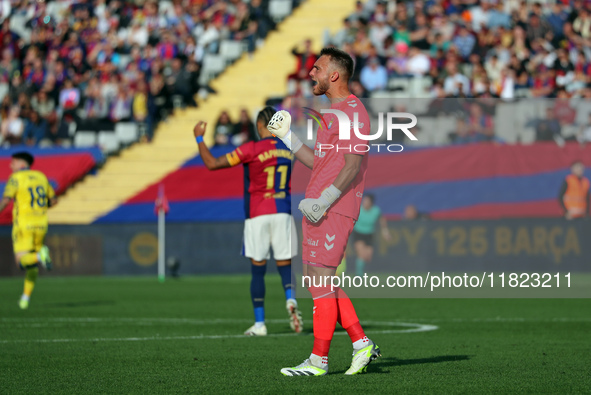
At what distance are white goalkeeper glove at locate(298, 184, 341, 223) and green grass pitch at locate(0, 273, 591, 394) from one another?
3.72ft

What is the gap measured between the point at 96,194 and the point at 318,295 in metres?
20.6

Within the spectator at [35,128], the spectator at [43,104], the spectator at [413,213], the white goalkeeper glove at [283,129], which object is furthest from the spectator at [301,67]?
the white goalkeeper glove at [283,129]

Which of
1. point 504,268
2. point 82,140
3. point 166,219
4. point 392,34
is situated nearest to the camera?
point 504,268

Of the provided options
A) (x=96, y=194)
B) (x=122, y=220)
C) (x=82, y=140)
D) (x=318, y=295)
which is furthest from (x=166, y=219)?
(x=318, y=295)

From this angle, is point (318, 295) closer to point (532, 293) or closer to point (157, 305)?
point (157, 305)

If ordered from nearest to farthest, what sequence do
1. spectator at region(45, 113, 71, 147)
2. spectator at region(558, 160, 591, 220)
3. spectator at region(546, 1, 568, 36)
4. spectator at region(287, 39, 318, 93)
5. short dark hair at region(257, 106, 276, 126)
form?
short dark hair at region(257, 106, 276, 126)
spectator at region(558, 160, 591, 220)
spectator at region(546, 1, 568, 36)
spectator at region(287, 39, 318, 93)
spectator at region(45, 113, 71, 147)

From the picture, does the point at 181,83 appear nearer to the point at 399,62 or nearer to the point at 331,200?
the point at 399,62

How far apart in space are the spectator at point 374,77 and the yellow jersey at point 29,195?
11902 millimetres

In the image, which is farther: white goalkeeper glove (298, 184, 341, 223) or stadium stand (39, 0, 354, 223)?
stadium stand (39, 0, 354, 223)

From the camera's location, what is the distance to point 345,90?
7637 millimetres

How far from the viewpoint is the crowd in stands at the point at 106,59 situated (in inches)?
1155

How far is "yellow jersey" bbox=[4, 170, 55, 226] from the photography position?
15344 mm

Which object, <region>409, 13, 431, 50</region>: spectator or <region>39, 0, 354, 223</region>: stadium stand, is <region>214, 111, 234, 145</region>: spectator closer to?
<region>39, 0, 354, 223</region>: stadium stand

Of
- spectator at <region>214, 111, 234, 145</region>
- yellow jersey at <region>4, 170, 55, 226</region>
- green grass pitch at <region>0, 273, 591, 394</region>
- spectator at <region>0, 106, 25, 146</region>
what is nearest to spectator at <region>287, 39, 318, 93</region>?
spectator at <region>214, 111, 234, 145</region>
